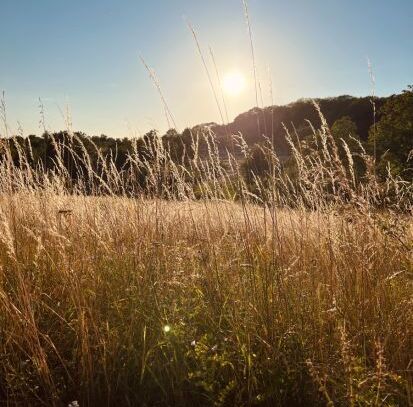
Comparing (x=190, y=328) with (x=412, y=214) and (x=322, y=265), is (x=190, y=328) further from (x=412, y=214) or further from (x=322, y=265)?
(x=412, y=214)

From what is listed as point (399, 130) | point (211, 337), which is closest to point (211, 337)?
point (211, 337)

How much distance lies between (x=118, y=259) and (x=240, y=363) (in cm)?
128

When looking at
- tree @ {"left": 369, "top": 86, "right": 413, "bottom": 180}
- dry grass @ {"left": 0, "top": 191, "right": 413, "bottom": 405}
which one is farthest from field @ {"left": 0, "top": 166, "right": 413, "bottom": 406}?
tree @ {"left": 369, "top": 86, "right": 413, "bottom": 180}

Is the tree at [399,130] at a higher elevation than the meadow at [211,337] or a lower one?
higher

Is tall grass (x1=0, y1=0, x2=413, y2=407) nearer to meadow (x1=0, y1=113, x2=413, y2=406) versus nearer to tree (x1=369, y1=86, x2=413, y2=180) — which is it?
meadow (x1=0, y1=113, x2=413, y2=406)

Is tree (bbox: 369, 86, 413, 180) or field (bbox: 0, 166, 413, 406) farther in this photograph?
tree (bbox: 369, 86, 413, 180)

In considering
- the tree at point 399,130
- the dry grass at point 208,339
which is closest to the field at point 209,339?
the dry grass at point 208,339

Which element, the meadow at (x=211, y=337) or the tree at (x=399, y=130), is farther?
the tree at (x=399, y=130)

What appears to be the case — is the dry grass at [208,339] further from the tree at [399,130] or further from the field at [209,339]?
the tree at [399,130]

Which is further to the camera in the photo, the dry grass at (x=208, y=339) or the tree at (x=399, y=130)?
A: the tree at (x=399, y=130)

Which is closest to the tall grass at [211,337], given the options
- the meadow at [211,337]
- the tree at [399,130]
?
the meadow at [211,337]

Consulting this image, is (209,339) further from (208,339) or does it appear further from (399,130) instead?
(399,130)

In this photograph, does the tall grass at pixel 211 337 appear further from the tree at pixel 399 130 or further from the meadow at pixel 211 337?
the tree at pixel 399 130

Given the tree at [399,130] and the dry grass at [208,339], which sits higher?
the tree at [399,130]
